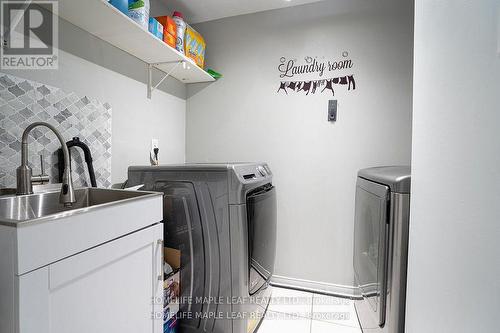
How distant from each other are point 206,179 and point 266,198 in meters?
0.45

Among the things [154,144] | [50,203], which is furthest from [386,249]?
[154,144]

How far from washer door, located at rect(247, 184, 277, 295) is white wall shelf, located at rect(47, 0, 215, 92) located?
1103 mm

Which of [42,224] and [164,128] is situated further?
[164,128]

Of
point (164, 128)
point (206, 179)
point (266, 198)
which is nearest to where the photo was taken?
point (206, 179)

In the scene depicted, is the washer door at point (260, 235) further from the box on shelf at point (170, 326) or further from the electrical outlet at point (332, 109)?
the electrical outlet at point (332, 109)

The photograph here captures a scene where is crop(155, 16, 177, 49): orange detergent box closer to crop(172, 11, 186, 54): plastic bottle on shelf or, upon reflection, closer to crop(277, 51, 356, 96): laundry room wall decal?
crop(172, 11, 186, 54): plastic bottle on shelf

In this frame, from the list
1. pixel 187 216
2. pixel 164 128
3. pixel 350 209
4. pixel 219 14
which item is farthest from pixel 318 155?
pixel 219 14

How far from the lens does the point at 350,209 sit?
2.00 meters

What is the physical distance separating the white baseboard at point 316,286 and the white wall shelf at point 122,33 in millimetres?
1900

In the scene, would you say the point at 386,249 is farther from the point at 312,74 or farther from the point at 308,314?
the point at 312,74

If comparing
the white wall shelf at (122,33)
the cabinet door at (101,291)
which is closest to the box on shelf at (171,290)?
the cabinet door at (101,291)

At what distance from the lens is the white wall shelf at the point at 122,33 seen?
1.21m

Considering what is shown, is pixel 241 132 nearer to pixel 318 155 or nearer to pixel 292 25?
pixel 318 155

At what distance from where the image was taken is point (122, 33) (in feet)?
4.75
